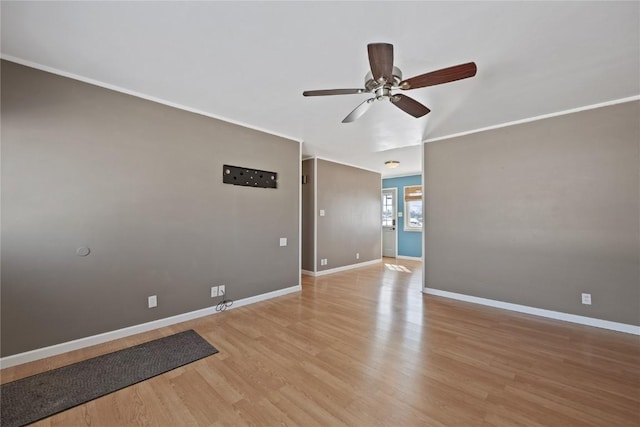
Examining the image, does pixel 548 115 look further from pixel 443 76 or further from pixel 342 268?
pixel 342 268

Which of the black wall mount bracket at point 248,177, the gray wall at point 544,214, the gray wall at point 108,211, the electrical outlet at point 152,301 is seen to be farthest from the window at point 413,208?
the electrical outlet at point 152,301

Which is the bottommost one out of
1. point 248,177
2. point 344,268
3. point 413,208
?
point 344,268

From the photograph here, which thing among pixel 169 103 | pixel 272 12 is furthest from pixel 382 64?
pixel 169 103

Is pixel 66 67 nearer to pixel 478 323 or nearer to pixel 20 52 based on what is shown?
pixel 20 52

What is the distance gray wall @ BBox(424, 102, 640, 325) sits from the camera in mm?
2941

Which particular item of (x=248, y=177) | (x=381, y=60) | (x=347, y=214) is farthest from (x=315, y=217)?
(x=381, y=60)

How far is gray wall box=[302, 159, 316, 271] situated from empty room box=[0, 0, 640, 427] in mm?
1154

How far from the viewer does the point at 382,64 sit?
6.00ft

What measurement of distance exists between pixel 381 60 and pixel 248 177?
256 centimetres

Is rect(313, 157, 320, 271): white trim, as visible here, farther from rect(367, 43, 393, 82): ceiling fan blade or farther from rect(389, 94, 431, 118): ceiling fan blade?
rect(367, 43, 393, 82): ceiling fan blade

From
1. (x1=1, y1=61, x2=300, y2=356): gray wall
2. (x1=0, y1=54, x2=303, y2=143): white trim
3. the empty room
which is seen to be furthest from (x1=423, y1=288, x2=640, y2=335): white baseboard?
(x1=0, y1=54, x2=303, y2=143): white trim

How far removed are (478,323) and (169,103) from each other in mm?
4610

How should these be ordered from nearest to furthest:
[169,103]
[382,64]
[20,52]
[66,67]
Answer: [382,64]
[20,52]
[66,67]
[169,103]

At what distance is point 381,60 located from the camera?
179 centimetres
